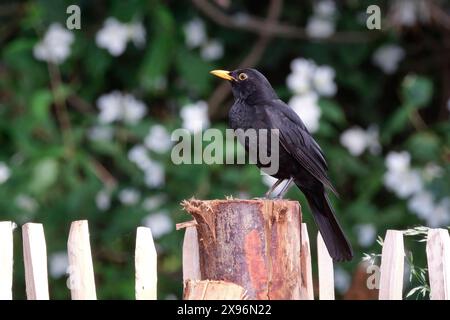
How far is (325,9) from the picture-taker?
25.1ft

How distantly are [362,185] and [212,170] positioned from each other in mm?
1223

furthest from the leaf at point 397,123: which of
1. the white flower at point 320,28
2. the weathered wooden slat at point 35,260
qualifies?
the weathered wooden slat at point 35,260

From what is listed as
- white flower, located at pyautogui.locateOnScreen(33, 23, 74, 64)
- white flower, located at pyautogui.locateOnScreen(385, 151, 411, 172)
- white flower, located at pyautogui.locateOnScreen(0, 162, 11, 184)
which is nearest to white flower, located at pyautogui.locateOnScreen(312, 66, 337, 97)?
white flower, located at pyautogui.locateOnScreen(385, 151, 411, 172)

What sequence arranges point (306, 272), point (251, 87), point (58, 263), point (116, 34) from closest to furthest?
1. point (306, 272)
2. point (251, 87)
3. point (58, 263)
4. point (116, 34)

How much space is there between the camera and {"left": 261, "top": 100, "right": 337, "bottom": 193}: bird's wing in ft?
16.8

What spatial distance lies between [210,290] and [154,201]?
3508 millimetres

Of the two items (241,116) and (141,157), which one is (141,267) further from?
(141,157)

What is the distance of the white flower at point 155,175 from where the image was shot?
6.99m

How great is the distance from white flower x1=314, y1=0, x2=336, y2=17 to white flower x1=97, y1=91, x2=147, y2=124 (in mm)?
1632

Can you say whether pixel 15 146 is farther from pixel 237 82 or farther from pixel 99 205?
pixel 237 82

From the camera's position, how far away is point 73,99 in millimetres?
7805

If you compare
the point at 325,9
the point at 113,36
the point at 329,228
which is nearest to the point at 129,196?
the point at 113,36

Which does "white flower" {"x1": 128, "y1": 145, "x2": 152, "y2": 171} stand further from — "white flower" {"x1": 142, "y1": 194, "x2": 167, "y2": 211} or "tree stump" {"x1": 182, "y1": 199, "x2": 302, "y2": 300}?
"tree stump" {"x1": 182, "y1": 199, "x2": 302, "y2": 300}

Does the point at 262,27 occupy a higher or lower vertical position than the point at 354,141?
higher
